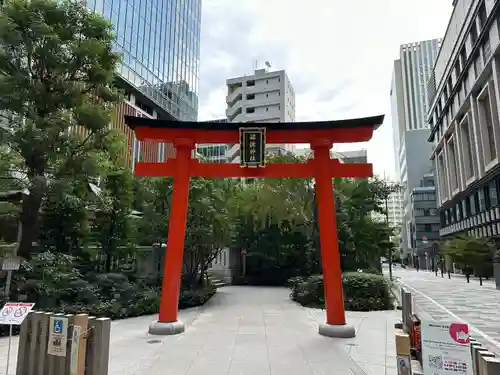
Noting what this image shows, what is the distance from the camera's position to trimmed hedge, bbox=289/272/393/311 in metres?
12.2

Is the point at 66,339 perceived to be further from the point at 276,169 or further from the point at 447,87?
the point at 447,87

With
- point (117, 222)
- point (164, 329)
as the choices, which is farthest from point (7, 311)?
point (117, 222)

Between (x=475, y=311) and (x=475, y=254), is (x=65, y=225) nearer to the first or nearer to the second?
(x=475, y=311)

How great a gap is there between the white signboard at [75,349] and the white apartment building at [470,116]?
29684mm

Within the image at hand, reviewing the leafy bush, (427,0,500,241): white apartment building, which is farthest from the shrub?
(427,0,500,241): white apartment building

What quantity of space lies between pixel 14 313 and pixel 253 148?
616 centimetres

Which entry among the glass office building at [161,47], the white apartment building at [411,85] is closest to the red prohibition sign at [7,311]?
the glass office building at [161,47]

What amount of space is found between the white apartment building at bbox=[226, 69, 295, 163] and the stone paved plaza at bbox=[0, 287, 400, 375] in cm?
4875

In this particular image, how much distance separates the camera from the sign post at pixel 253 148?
30.3 ft

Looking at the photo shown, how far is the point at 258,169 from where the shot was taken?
31.2 feet

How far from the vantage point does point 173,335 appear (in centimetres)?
849

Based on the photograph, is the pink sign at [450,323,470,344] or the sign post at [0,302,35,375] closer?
the pink sign at [450,323,470,344]

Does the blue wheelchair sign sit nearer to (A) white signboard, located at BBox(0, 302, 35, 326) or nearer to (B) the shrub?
(A) white signboard, located at BBox(0, 302, 35, 326)

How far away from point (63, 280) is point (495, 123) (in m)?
29.9
